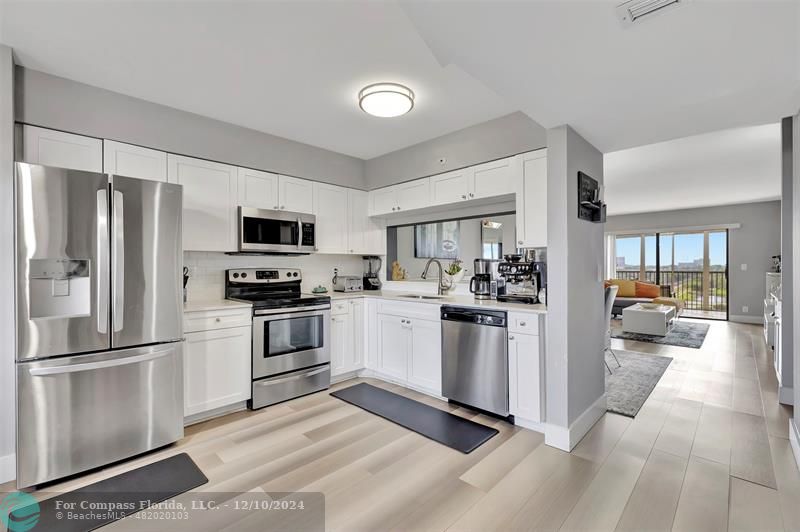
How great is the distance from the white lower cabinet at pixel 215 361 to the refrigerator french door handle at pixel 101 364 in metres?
0.28

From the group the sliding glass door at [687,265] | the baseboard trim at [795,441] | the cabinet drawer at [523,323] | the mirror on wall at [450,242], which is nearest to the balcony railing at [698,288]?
the sliding glass door at [687,265]

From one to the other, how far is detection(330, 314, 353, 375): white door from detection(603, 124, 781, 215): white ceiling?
3525 mm

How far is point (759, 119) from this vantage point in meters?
2.30

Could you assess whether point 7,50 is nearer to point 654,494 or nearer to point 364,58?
point 364,58

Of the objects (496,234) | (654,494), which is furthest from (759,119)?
(654,494)

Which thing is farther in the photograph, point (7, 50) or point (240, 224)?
point (240, 224)

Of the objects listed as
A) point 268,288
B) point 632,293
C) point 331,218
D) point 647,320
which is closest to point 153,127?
point 268,288

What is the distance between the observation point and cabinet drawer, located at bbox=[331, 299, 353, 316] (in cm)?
370

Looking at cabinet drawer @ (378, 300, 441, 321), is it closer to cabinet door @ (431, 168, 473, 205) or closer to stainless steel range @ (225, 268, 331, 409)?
stainless steel range @ (225, 268, 331, 409)

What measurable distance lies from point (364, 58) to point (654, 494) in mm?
2987

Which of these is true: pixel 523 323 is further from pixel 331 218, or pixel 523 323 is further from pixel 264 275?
pixel 264 275

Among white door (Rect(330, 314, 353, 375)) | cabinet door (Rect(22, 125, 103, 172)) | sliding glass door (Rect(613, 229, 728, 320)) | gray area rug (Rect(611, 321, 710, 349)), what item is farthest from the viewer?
sliding glass door (Rect(613, 229, 728, 320))

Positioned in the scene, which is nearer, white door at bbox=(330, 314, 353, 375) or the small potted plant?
white door at bbox=(330, 314, 353, 375)

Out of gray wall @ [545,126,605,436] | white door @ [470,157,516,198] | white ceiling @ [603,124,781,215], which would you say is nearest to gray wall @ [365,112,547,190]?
white door @ [470,157,516,198]
